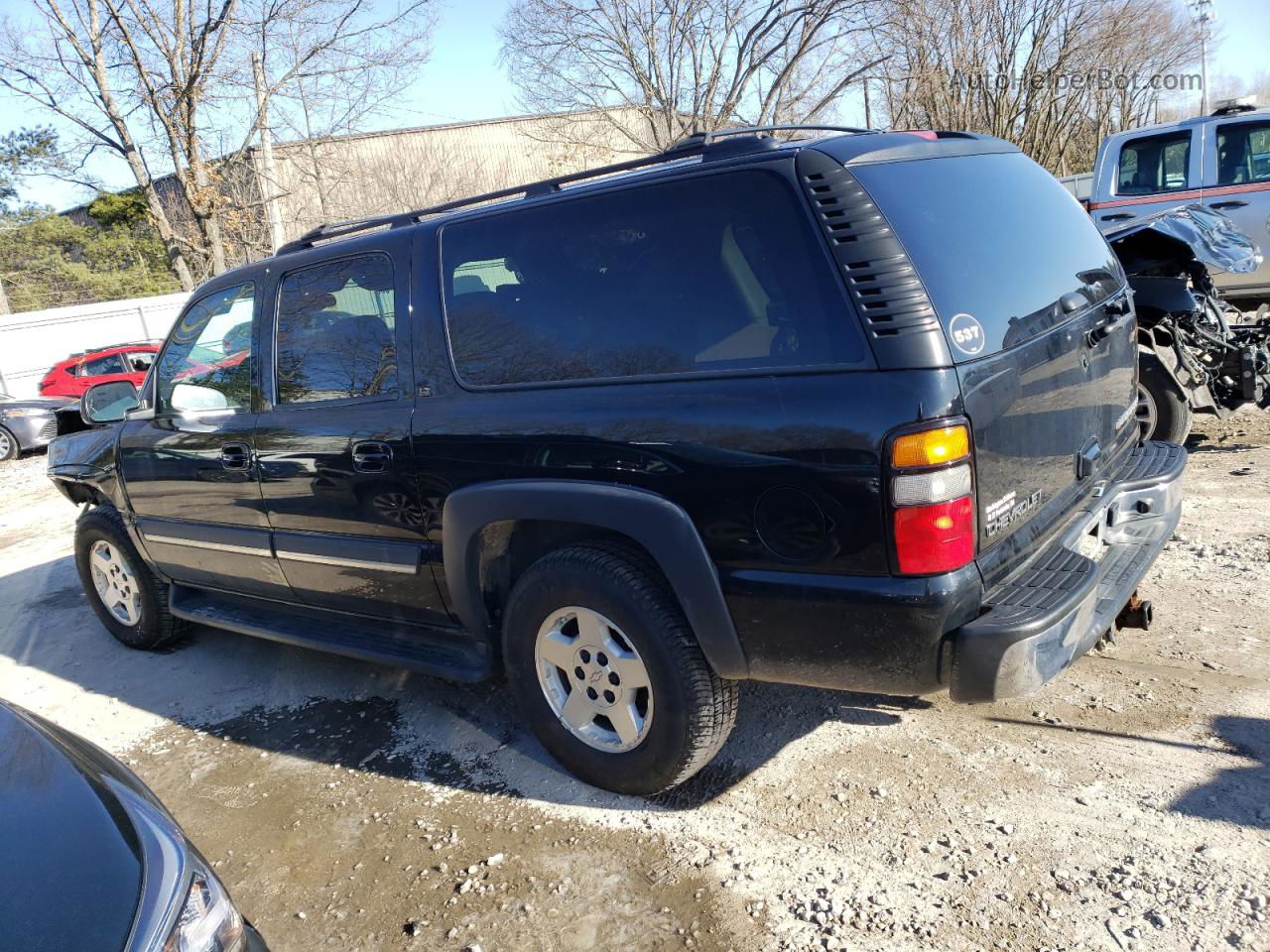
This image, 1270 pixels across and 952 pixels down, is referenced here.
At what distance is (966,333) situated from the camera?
2.42 m

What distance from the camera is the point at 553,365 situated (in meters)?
2.96

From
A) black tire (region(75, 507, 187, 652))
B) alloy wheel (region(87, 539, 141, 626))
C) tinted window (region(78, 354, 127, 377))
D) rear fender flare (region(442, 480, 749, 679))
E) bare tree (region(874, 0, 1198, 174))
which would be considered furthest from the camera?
bare tree (region(874, 0, 1198, 174))

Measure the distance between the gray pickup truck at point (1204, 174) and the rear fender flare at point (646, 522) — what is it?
25.9 ft

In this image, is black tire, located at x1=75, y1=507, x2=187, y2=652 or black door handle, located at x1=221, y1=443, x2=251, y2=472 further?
black tire, located at x1=75, y1=507, x2=187, y2=652

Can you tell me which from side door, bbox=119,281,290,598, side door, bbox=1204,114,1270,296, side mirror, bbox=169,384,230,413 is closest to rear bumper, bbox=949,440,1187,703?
side door, bbox=119,281,290,598

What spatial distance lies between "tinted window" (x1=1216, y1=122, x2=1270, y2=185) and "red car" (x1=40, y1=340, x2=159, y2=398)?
15.1 metres

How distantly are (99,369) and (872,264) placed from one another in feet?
53.8

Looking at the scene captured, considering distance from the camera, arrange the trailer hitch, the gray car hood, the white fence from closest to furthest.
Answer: the trailer hitch < the gray car hood < the white fence

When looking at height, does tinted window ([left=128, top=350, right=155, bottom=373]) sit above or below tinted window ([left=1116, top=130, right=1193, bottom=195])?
below

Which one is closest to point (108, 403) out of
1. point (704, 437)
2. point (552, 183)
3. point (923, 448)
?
point (552, 183)

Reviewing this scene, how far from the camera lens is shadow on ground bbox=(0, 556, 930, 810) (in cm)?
336

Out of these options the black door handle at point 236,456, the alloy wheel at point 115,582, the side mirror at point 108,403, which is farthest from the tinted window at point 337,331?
the alloy wheel at point 115,582

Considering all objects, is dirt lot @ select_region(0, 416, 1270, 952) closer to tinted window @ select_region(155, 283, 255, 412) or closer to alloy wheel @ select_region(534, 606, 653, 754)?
alloy wheel @ select_region(534, 606, 653, 754)

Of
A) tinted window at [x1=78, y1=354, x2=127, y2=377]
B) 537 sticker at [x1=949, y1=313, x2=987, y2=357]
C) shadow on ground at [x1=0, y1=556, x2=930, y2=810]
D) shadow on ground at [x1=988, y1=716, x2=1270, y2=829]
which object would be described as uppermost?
537 sticker at [x1=949, y1=313, x2=987, y2=357]
